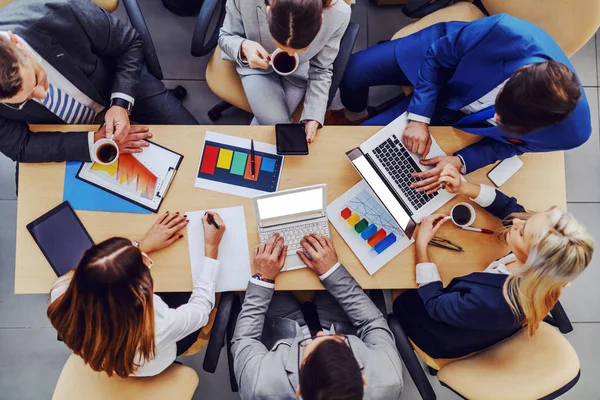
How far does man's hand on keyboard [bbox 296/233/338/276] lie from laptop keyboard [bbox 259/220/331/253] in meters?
0.02

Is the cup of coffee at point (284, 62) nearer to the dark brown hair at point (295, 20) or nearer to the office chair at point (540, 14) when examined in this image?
the dark brown hair at point (295, 20)

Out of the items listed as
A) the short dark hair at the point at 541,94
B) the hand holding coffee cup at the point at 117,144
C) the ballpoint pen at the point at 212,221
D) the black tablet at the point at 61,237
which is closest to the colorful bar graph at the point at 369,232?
the ballpoint pen at the point at 212,221

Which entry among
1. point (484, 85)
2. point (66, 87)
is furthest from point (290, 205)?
point (66, 87)

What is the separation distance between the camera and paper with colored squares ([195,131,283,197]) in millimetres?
1666

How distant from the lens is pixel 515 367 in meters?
1.52

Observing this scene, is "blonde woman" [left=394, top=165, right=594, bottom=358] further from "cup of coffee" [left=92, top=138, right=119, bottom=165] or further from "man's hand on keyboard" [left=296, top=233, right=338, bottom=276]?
"cup of coffee" [left=92, top=138, right=119, bottom=165]

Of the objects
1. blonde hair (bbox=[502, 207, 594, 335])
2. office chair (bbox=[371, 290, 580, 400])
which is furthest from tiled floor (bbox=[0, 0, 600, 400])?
blonde hair (bbox=[502, 207, 594, 335])

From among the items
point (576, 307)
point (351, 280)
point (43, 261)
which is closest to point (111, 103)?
point (43, 261)

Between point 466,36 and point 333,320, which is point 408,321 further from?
point 466,36

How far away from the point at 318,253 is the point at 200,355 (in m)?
1.11

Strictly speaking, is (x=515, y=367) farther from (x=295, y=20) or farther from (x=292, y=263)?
(x=295, y=20)

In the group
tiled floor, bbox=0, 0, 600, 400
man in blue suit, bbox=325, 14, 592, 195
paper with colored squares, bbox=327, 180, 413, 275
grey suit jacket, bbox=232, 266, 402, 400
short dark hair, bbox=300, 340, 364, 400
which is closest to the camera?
short dark hair, bbox=300, 340, 364, 400

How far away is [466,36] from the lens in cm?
161

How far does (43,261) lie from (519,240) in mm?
1676
